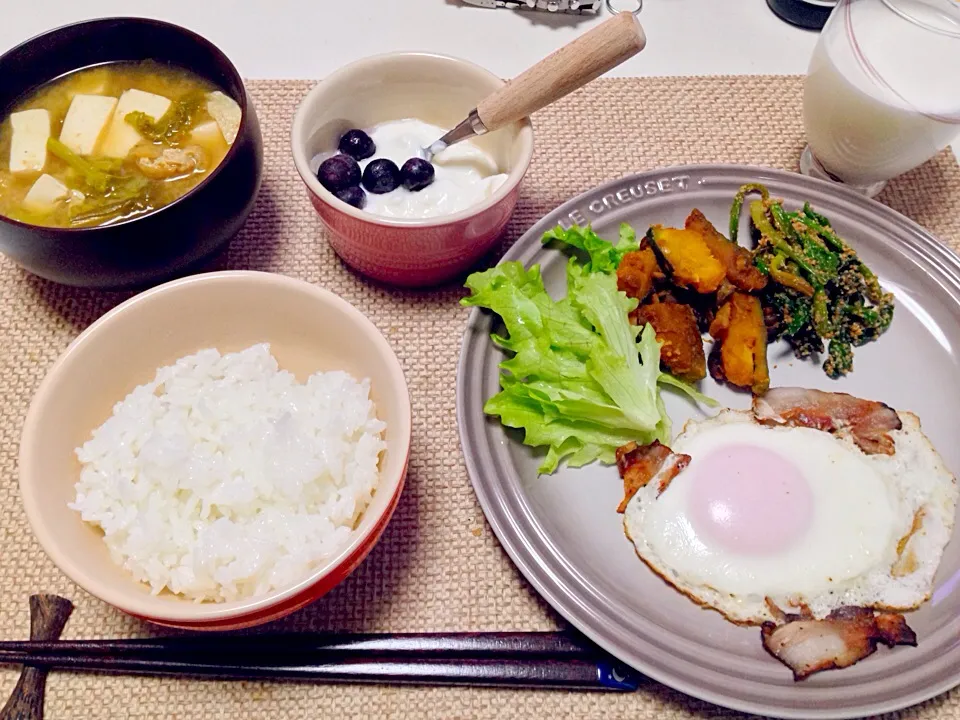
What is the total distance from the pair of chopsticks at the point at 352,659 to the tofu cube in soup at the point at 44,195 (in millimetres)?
1025

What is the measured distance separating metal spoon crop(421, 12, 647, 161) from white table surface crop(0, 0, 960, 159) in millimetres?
848

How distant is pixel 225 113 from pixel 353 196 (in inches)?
16.9

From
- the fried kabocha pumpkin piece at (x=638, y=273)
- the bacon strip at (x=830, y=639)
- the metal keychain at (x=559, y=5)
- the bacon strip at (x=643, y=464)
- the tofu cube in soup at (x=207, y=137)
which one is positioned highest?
the metal keychain at (x=559, y=5)

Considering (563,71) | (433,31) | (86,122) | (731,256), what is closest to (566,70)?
(563,71)

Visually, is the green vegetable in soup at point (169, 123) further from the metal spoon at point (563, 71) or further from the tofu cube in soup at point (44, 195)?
the metal spoon at point (563, 71)

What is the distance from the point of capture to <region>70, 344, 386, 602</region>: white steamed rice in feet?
4.69

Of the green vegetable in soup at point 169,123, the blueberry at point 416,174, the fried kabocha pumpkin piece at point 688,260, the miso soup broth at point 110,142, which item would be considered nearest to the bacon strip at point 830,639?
the fried kabocha pumpkin piece at point 688,260

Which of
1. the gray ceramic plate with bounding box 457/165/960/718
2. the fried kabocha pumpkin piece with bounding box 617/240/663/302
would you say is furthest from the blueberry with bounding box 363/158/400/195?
the fried kabocha pumpkin piece with bounding box 617/240/663/302

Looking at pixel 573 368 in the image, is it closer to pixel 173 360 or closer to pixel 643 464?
pixel 643 464

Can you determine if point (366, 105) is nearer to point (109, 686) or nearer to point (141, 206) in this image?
point (141, 206)

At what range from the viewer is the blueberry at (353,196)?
1879 millimetres

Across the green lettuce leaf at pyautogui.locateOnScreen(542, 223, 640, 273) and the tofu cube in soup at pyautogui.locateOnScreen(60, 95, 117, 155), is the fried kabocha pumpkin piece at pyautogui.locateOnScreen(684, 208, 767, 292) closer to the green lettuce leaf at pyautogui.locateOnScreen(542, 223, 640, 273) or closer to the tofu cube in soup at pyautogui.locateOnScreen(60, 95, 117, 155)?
the green lettuce leaf at pyautogui.locateOnScreen(542, 223, 640, 273)

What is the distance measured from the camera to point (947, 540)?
67.1 inches

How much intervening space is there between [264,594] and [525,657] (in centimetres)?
59
